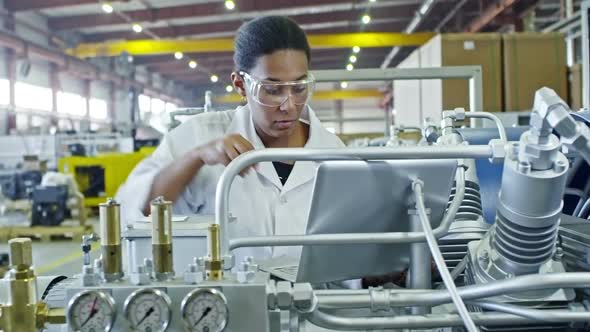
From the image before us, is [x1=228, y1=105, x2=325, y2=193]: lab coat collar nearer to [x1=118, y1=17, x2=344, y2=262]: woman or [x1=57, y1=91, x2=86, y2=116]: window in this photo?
[x1=118, y1=17, x2=344, y2=262]: woman

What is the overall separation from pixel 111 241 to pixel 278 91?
56 centimetres

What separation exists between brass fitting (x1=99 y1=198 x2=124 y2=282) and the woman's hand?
28 centimetres

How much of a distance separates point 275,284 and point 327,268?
0.19m

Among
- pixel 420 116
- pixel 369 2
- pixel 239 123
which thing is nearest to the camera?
pixel 239 123

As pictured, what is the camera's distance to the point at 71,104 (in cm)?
974

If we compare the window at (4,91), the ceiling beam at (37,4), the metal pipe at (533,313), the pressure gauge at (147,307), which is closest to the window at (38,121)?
the window at (4,91)

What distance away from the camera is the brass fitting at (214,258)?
0.67m

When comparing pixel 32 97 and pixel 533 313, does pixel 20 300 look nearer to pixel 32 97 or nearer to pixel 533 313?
pixel 533 313

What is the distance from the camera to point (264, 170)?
1304mm

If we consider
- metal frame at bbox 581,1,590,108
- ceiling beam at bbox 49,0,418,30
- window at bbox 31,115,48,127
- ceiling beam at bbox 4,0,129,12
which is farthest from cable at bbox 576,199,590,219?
window at bbox 31,115,48,127

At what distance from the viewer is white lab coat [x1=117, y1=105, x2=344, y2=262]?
125cm

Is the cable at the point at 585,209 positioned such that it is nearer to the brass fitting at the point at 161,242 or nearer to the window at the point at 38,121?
the brass fitting at the point at 161,242

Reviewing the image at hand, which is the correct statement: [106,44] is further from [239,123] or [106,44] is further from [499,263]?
[499,263]

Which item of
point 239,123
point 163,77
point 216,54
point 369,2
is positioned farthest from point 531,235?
point 163,77
